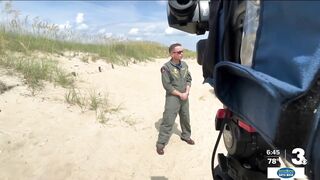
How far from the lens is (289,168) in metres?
1.64

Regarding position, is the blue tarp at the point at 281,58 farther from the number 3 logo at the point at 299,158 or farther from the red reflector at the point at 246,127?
the red reflector at the point at 246,127

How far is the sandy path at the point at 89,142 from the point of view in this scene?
5422 mm

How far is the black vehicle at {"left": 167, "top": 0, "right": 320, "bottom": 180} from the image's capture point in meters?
Result: 1.33

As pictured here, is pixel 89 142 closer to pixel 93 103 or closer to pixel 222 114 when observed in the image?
pixel 93 103

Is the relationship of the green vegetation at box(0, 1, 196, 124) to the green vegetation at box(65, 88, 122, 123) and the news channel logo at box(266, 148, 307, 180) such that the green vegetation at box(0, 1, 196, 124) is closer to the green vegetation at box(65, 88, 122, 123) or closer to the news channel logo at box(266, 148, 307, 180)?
the green vegetation at box(65, 88, 122, 123)

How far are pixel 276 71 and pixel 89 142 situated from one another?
4991 mm

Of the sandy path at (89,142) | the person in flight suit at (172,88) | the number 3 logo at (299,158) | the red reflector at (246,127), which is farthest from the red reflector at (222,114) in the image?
the person in flight suit at (172,88)

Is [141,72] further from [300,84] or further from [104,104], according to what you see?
[300,84]

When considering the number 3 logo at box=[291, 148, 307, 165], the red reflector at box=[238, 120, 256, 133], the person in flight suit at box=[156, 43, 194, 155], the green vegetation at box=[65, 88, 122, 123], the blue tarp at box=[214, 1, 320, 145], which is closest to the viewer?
the blue tarp at box=[214, 1, 320, 145]

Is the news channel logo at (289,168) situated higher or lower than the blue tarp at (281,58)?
lower

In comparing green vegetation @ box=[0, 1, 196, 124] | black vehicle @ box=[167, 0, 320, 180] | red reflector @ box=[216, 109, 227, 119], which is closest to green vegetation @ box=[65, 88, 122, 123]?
green vegetation @ box=[0, 1, 196, 124]

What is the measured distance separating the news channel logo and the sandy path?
3.60 m

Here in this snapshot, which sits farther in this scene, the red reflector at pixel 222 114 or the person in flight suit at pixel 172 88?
the person in flight suit at pixel 172 88

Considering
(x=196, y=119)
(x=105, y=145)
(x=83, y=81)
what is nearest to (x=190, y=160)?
(x=105, y=145)
